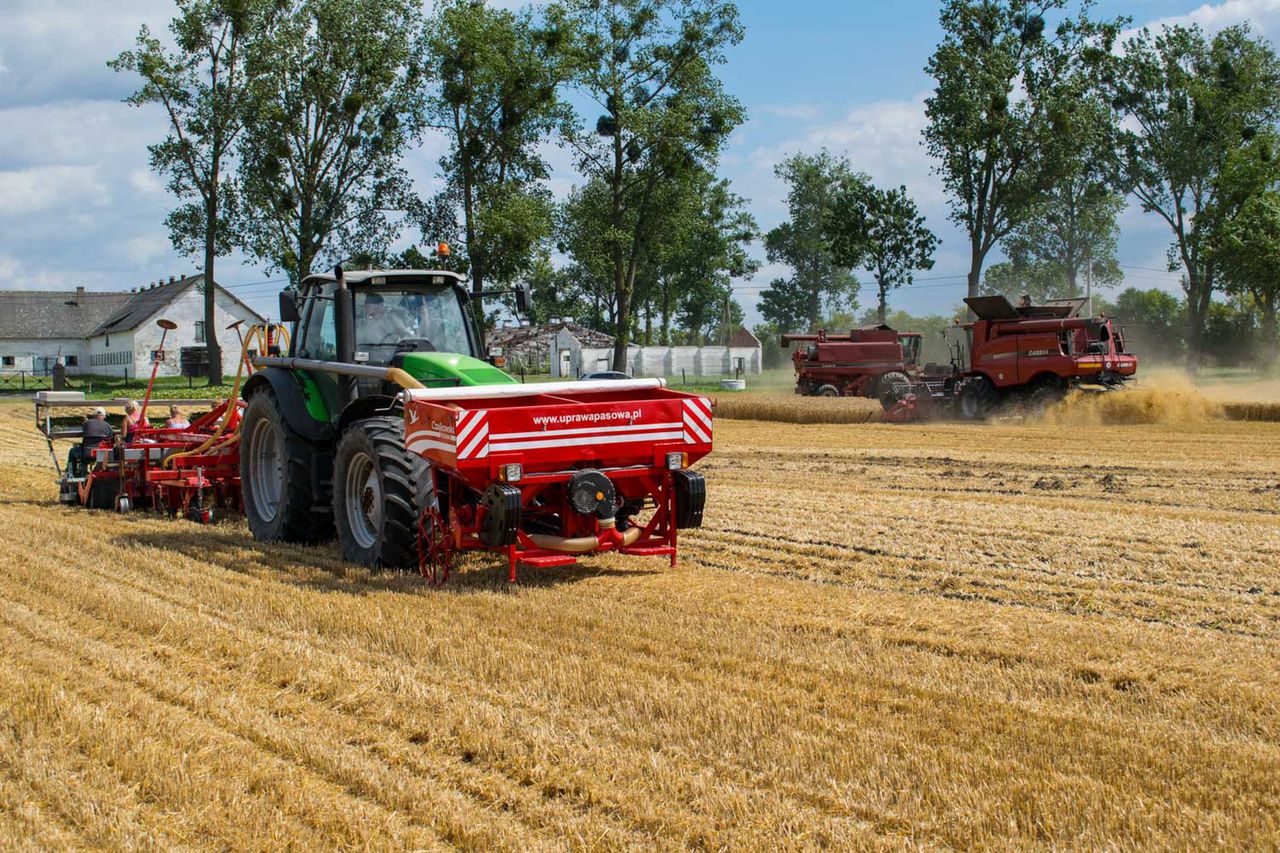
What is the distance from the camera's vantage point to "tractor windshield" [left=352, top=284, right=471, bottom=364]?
952cm

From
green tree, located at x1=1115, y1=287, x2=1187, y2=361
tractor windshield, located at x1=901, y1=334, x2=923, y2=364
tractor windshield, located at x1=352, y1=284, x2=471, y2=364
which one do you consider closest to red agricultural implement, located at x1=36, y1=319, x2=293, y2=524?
tractor windshield, located at x1=352, y1=284, x2=471, y2=364

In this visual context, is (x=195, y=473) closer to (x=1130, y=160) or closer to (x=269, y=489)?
(x=269, y=489)

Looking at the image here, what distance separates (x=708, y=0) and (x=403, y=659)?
36730 millimetres

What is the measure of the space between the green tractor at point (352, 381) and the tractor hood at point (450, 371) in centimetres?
1

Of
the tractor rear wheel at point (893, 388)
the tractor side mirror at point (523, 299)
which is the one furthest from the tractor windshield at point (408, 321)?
the tractor rear wheel at point (893, 388)

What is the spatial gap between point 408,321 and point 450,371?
3.15 ft

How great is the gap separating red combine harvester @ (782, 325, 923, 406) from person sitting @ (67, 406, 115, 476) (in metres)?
20.6

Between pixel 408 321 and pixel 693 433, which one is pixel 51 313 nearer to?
pixel 408 321

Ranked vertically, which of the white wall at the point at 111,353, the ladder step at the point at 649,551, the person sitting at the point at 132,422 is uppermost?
the white wall at the point at 111,353

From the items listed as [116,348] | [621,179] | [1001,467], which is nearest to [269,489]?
[1001,467]

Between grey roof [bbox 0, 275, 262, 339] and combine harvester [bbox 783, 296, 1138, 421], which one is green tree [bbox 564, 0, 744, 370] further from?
grey roof [bbox 0, 275, 262, 339]

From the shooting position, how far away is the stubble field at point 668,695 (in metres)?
4.11

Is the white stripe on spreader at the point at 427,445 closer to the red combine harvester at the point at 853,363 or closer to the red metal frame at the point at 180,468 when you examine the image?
the red metal frame at the point at 180,468

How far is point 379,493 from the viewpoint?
8.32m
